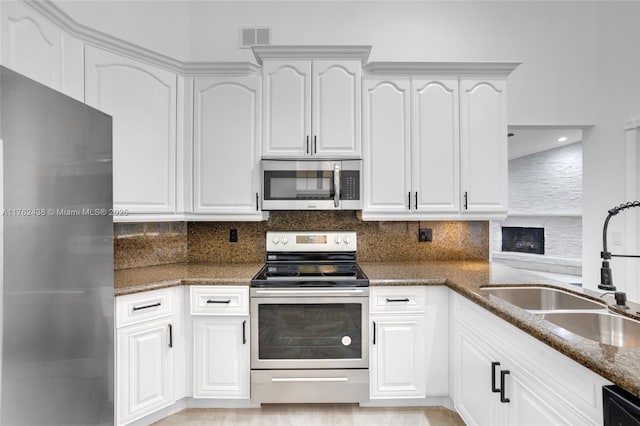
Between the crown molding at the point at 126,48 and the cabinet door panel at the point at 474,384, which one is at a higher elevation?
the crown molding at the point at 126,48

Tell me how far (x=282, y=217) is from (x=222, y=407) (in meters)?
1.36

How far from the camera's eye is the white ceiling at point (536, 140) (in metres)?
4.28

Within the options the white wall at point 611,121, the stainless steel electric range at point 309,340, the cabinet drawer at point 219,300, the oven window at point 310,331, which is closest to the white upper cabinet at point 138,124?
the cabinet drawer at point 219,300

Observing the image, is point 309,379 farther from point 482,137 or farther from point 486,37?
point 486,37

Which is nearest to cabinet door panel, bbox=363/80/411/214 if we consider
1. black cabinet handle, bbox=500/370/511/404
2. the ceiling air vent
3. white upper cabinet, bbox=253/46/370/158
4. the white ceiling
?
white upper cabinet, bbox=253/46/370/158

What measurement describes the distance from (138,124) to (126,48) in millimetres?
460

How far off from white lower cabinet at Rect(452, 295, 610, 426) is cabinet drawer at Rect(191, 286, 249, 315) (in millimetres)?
1270

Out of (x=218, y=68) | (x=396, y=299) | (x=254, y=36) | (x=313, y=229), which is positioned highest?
(x=254, y=36)

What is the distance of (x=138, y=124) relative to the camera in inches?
84.0

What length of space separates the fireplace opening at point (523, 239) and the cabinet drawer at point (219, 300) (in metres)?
6.66

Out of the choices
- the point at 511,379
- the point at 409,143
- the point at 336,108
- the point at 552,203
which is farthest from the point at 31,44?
the point at 552,203

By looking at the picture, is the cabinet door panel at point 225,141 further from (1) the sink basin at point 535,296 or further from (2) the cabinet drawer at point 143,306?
(1) the sink basin at point 535,296

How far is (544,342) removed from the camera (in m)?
1.09

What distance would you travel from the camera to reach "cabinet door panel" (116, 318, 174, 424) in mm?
1817
